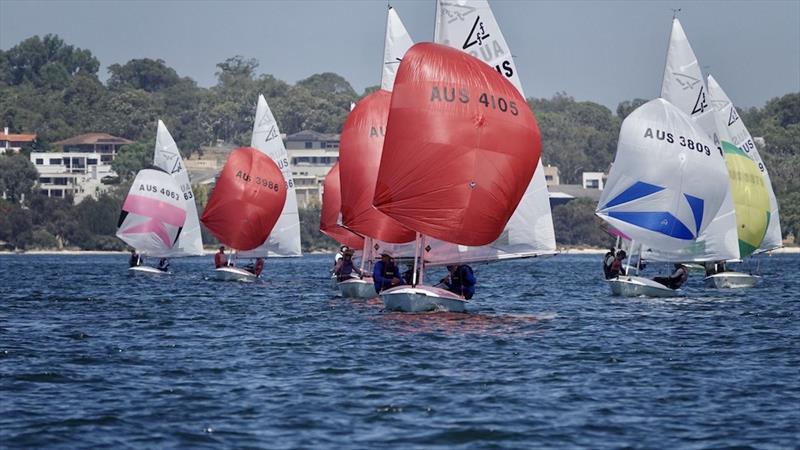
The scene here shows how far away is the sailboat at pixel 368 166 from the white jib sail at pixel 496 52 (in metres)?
4.02

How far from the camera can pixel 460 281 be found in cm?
4247

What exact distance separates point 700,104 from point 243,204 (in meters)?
21.7

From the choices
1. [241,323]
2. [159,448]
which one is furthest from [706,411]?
[241,323]

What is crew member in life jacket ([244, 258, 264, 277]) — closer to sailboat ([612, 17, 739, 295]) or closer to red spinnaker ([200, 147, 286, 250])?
red spinnaker ([200, 147, 286, 250])

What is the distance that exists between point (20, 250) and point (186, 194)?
8370 centimetres

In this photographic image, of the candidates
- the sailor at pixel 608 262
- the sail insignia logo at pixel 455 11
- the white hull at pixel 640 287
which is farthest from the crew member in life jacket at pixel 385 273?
the sailor at pixel 608 262

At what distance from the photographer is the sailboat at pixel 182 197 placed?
3162 inches

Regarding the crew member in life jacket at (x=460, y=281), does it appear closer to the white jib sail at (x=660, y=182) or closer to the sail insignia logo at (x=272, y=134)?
the white jib sail at (x=660, y=182)

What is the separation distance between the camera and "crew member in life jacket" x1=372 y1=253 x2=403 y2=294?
4366cm

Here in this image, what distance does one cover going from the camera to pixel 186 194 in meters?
81.1

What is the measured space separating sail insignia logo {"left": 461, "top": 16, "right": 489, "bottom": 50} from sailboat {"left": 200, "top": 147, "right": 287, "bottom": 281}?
88.7 ft

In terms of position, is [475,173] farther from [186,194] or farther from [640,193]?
[186,194]

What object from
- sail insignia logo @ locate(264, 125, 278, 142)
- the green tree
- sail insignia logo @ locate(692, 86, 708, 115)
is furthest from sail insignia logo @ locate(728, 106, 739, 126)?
the green tree

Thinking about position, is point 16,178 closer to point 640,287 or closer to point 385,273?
point 640,287
